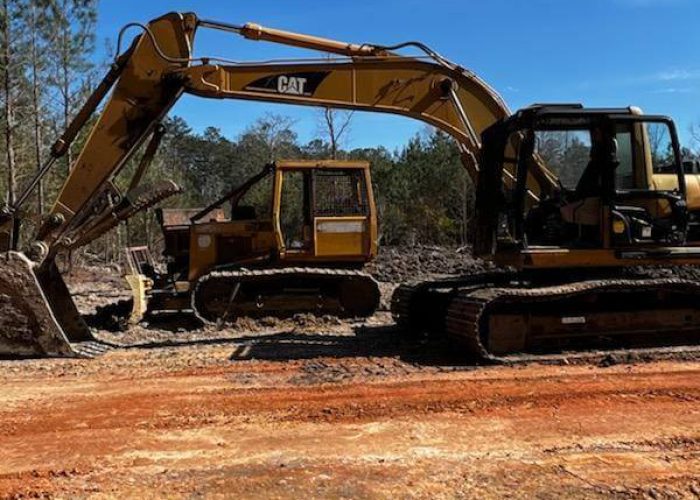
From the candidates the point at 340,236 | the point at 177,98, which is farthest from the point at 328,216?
the point at 177,98

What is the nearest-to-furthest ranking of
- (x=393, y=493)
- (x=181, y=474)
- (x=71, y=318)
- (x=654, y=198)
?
(x=393, y=493), (x=181, y=474), (x=654, y=198), (x=71, y=318)

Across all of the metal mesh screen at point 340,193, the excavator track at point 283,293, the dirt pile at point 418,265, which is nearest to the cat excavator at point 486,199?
the excavator track at point 283,293

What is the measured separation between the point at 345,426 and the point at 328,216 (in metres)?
6.16

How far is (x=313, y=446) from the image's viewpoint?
5.19 meters

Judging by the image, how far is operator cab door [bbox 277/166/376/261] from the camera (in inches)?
451

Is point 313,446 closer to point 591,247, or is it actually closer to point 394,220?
point 591,247

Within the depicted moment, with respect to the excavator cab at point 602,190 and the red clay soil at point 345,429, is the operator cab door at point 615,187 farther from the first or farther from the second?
the red clay soil at point 345,429

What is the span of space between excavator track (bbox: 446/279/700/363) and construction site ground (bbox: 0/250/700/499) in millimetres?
366

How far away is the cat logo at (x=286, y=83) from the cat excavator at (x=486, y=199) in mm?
13

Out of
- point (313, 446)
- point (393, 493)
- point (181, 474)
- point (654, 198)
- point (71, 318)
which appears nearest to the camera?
point (393, 493)

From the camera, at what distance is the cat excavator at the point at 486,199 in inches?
321

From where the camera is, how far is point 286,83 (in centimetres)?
971

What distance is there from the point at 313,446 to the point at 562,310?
166 inches

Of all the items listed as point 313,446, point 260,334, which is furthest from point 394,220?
point 313,446
